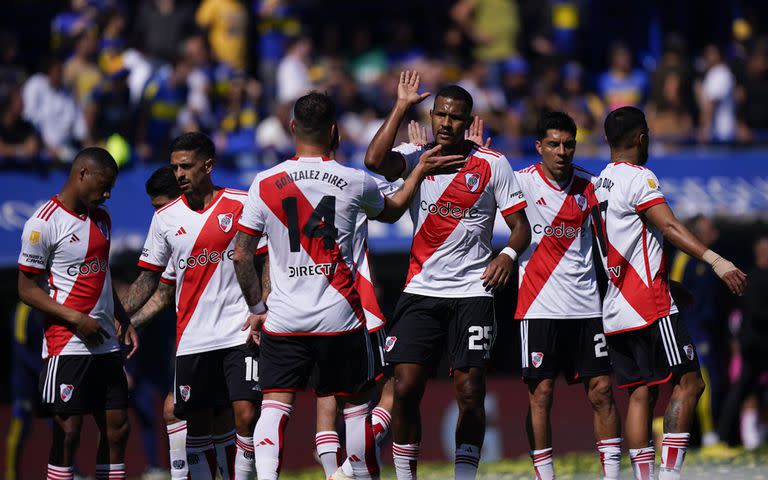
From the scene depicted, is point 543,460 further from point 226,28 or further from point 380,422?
point 226,28

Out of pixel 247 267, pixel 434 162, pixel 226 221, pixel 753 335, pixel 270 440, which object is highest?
pixel 434 162

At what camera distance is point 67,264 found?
29.7 feet

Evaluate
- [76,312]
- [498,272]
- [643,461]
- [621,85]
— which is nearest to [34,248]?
[76,312]

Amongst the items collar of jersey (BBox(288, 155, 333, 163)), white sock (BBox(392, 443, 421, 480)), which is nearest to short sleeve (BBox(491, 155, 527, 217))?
collar of jersey (BBox(288, 155, 333, 163))

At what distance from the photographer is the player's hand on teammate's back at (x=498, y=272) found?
8.58 m

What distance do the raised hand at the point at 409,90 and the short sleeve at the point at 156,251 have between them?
204cm

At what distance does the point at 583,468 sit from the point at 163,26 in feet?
28.5

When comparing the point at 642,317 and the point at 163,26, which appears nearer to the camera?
the point at 642,317

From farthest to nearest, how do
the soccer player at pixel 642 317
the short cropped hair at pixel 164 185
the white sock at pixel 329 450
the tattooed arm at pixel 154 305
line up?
1. the short cropped hair at pixel 164 185
2. the tattooed arm at pixel 154 305
3. the soccer player at pixel 642 317
4. the white sock at pixel 329 450

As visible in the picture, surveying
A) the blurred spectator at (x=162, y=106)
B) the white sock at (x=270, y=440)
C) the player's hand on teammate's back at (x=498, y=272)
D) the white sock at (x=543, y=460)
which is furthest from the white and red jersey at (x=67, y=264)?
the blurred spectator at (x=162, y=106)

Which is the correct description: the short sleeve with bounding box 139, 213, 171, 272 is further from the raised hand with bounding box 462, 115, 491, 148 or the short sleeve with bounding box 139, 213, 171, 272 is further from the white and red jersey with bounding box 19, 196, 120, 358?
the raised hand with bounding box 462, 115, 491, 148

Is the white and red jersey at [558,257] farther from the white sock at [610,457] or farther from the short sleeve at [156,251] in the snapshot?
the short sleeve at [156,251]

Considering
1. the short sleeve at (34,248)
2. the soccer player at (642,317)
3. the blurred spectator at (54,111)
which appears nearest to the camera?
the short sleeve at (34,248)

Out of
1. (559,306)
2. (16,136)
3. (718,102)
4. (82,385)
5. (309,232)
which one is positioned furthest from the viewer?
(718,102)
